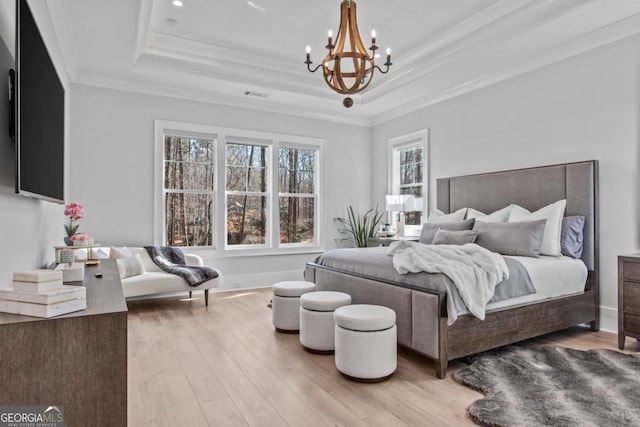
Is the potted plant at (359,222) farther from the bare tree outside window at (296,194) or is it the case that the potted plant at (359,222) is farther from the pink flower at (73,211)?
the pink flower at (73,211)

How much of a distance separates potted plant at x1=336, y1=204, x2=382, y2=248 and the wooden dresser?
5.12 metres

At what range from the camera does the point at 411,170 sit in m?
6.05

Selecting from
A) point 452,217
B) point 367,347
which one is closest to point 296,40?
point 452,217

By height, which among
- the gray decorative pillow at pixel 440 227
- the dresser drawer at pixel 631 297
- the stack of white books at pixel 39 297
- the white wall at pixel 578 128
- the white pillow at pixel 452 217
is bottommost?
the dresser drawer at pixel 631 297

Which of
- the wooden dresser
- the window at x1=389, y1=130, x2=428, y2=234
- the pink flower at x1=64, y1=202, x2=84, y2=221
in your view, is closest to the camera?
the wooden dresser

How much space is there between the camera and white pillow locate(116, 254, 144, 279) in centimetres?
419

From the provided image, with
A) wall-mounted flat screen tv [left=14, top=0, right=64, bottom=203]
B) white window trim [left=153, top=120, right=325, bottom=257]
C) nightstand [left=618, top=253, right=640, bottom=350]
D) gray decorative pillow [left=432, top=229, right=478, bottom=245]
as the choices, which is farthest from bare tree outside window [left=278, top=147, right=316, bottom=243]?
nightstand [left=618, top=253, right=640, bottom=350]

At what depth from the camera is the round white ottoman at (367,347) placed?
246 centimetres

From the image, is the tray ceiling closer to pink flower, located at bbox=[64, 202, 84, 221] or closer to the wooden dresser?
pink flower, located at bbox=[64, 202, 84, 221]

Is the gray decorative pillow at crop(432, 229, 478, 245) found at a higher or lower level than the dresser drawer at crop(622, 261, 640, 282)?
higher

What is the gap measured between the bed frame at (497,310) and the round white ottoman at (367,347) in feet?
0.93

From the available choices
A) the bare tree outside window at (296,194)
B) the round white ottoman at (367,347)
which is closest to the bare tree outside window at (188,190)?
the bare tree outside window at (296,194)

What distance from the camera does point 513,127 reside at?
4.43 metres

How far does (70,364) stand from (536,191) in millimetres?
→ 4256
